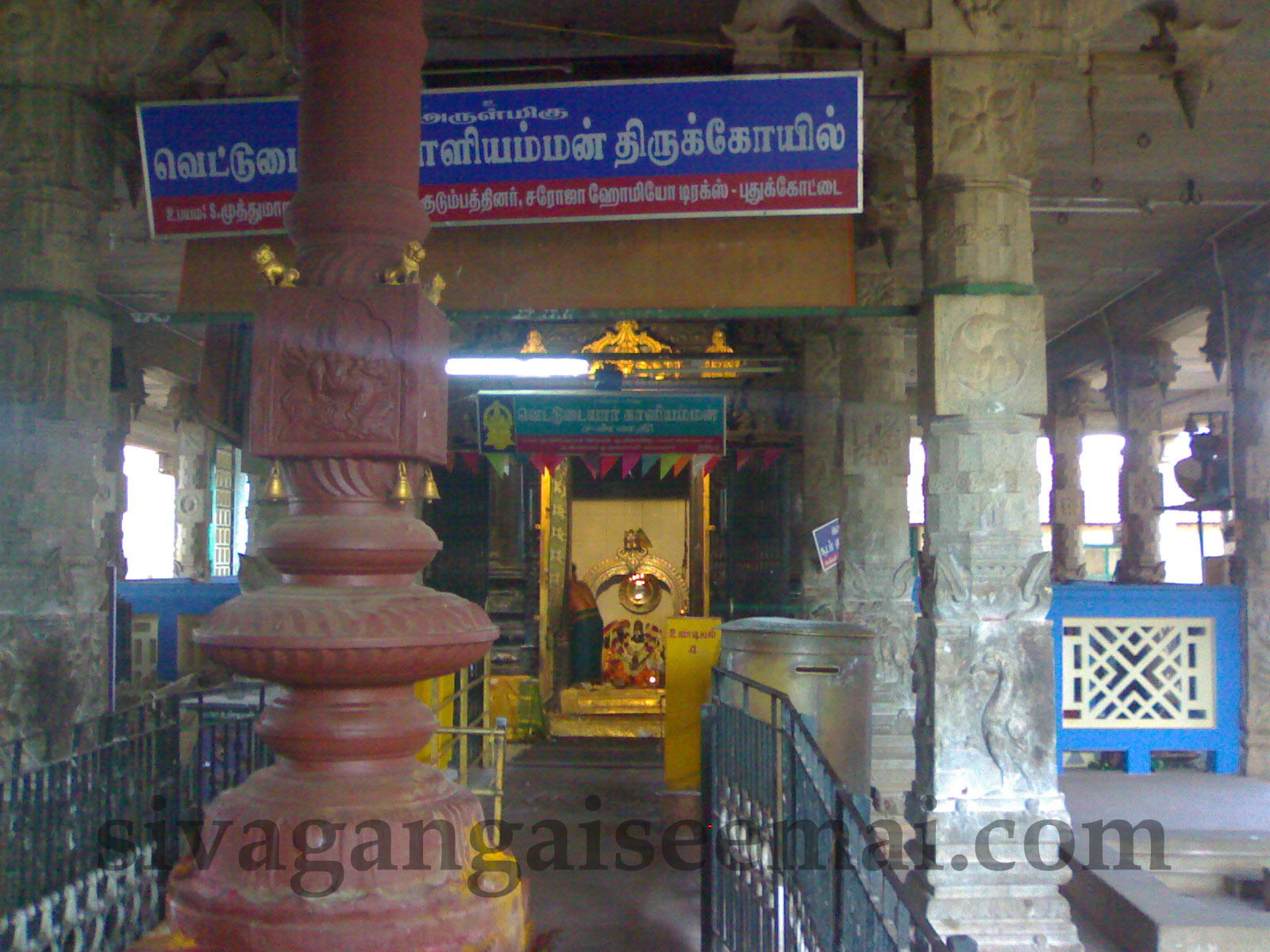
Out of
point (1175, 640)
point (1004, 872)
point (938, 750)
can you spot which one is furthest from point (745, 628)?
point (1175, 640)

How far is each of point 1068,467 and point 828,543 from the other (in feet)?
30.4

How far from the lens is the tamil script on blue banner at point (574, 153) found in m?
5.59

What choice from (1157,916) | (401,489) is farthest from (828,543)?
(401,489)

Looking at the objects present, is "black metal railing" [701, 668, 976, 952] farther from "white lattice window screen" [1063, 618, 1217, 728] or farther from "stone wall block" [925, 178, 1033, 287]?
"white lattice window screen" [1063, 618, 1217, 728]

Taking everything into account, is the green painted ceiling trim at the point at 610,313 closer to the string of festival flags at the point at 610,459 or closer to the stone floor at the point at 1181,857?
the stone floor at the point at 1181,857

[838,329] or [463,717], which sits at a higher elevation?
[838,329]

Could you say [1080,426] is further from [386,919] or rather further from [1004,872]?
[386,919]

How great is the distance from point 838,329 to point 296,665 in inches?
337

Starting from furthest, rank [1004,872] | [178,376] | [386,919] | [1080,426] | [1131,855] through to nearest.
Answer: [1080,426] → [178,376] → [1131,855] → [1004,872] → [386,919]

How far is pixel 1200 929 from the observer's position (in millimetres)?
5297

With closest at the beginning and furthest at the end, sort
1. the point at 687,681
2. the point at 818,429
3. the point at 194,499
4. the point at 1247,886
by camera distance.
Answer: the point at 1247,886 < the point at 687,681 < the point at 818,429 < the point at 194,499

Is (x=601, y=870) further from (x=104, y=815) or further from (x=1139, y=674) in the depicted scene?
(x=1139, y=674)

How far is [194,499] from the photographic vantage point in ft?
63.2

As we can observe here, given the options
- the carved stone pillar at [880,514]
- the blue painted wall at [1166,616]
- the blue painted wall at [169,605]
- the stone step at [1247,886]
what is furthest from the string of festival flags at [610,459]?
the stone step at [1247,886]
